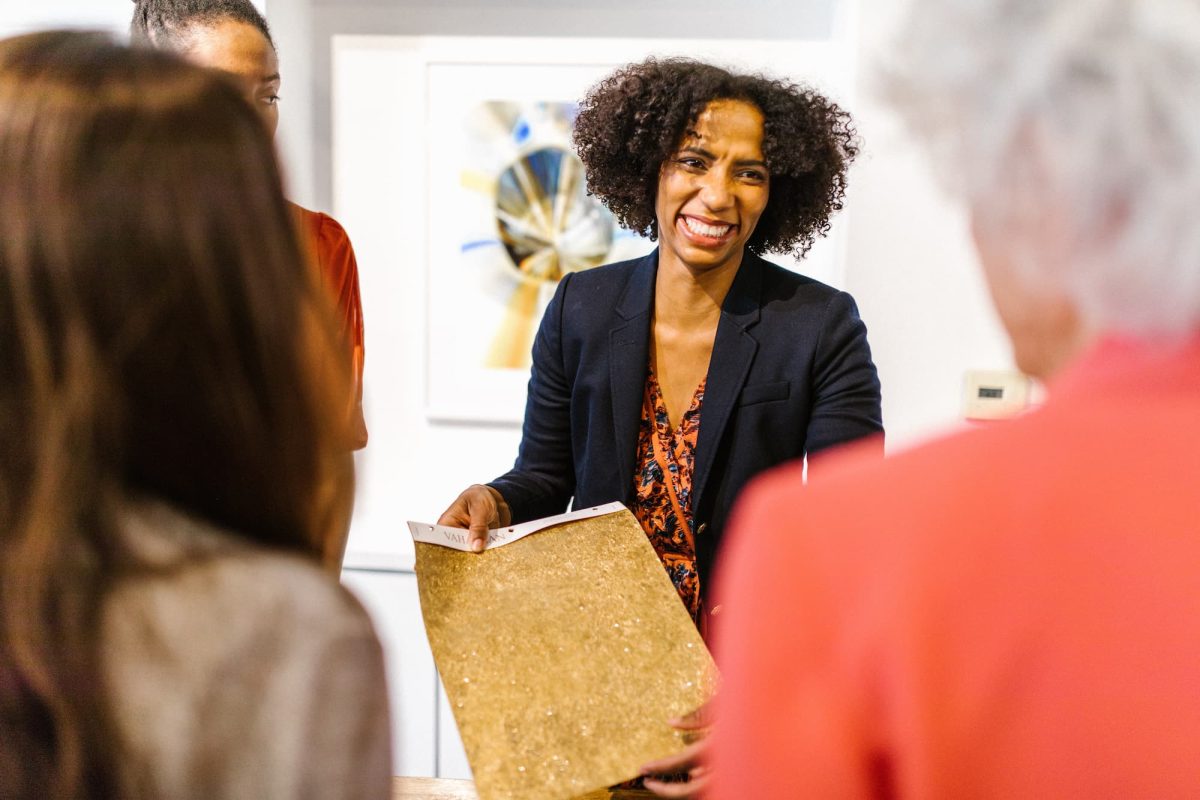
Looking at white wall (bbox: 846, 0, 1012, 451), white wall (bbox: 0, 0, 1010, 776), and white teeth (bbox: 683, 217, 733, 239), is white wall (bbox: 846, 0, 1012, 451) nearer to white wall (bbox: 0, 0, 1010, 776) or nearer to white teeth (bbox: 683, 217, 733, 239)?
white wall (bbox: 0, 0, 1010, 776)

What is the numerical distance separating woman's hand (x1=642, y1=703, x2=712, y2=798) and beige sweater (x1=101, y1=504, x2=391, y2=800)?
0.59m

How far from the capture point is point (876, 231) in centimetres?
264

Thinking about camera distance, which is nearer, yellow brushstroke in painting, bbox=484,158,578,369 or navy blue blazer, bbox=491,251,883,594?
navy blue blazer, bbox=491,251,883,594

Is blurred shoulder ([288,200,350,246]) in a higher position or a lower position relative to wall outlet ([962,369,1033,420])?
higher

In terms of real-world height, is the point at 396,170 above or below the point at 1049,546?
above

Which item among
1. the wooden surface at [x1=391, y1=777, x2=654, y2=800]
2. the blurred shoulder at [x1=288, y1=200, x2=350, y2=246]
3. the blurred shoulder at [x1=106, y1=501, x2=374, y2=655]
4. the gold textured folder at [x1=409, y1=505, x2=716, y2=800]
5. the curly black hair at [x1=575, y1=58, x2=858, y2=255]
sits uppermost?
the curly black hair at [x1=575, y1=58, x2=858, y2=255]

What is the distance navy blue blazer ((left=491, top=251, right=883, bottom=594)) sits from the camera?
71.9 inches

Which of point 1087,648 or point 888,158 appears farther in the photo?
point 888,158

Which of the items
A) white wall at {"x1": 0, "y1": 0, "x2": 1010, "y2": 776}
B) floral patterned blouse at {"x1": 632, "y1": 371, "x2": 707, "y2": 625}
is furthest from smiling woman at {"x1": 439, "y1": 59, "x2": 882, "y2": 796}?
white wall at {"x1": 0, "y1": 0, "x2": 1010, "y2": 776}

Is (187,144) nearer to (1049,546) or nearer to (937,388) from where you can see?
(1049,546)

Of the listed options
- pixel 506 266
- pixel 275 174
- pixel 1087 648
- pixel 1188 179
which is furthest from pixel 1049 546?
pixel 506 266

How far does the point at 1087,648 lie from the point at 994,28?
11.8 inches

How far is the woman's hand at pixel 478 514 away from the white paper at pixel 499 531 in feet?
0.04

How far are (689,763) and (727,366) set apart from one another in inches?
33.5
